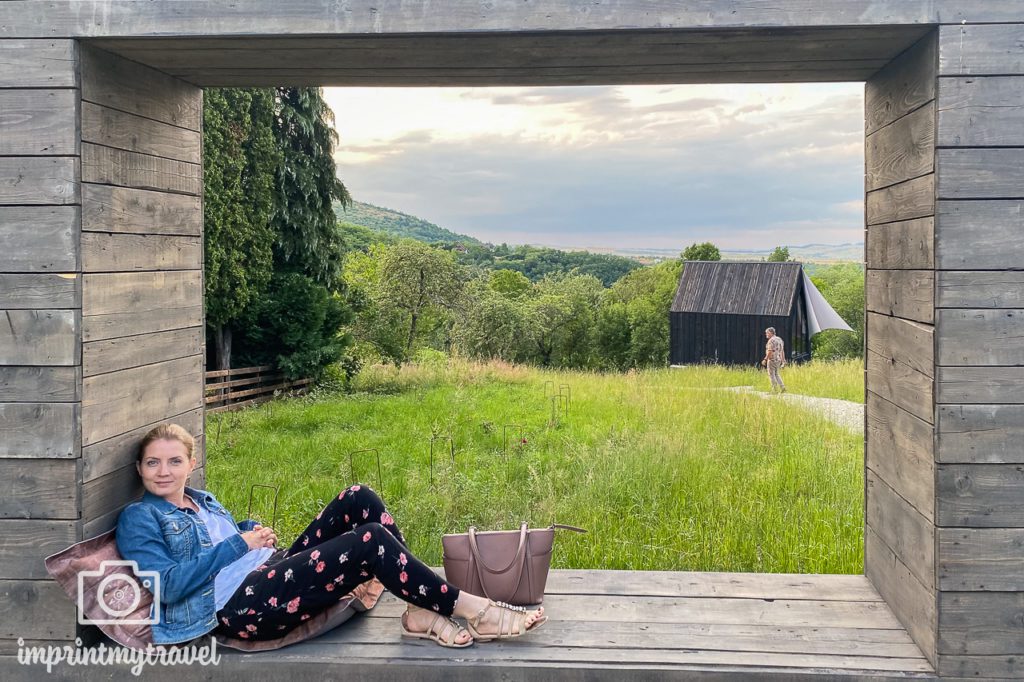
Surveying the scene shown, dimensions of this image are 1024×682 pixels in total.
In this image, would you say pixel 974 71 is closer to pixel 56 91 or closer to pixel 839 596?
pixel 839 596

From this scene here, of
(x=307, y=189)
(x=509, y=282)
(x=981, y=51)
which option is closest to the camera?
(x=981, y=51)

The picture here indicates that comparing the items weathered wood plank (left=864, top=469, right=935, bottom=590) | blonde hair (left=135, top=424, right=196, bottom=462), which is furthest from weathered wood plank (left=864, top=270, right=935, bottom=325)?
blonde hair (left=135, top=424, right=196, bottom=462)

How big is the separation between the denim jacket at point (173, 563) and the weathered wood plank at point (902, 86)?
Result: 305cm

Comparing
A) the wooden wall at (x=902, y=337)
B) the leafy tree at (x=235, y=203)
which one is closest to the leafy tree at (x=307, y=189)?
the leafy tree at (x=235, y=203)

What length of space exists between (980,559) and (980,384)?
609mm

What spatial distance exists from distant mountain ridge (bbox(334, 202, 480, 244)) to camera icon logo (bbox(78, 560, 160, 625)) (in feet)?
224

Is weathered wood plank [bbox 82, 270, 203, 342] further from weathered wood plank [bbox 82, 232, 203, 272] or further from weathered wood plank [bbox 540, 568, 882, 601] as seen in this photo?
weathered wood plank [bbox 540, 568, 882, 601]

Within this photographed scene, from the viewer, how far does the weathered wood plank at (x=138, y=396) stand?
3152 millimetres

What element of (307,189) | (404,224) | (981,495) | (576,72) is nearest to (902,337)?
(981,495)

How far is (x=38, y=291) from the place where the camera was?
3.08m

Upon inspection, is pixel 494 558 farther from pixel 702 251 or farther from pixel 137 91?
pixel 702 251

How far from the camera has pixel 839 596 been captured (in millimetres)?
3748

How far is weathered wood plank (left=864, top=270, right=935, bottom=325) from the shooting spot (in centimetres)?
303

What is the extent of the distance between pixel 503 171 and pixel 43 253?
225ft
